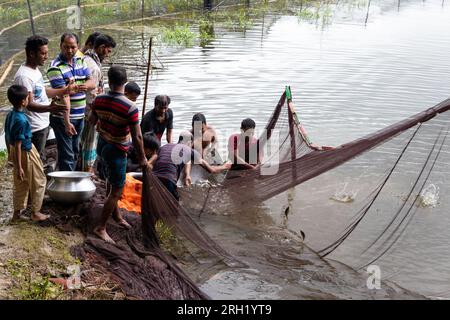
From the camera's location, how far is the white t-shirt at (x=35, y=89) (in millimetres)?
4469

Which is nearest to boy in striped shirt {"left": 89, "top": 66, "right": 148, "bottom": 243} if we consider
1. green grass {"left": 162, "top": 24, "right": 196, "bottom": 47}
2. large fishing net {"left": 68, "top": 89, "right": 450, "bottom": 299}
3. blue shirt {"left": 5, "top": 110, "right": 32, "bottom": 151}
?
large fishing net {"left": 68, "top": 89, "right": 450, "bottom": 299}

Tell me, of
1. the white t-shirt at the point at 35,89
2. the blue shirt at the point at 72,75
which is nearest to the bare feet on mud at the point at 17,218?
Answer: the white t-shirt at the point at 35,89

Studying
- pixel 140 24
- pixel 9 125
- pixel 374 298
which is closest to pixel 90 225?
pixel 9 125

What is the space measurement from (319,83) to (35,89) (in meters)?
7.64

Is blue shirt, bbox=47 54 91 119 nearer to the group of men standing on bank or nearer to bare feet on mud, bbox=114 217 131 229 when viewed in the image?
the group of men standing on bank

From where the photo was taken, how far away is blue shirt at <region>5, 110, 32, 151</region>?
419 centimetres

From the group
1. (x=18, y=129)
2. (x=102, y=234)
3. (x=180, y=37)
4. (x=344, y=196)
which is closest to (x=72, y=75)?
(x=18, y=129)

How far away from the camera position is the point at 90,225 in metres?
4.60

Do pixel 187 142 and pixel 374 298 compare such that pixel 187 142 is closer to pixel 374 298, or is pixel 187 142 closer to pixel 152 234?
pixel 152 234

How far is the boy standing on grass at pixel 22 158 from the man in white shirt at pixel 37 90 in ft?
0.53

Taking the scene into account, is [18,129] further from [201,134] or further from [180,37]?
[180,37]

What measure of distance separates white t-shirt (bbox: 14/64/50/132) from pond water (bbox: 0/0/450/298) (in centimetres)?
193

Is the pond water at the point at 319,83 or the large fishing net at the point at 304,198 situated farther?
the pond water at the point at 319,83

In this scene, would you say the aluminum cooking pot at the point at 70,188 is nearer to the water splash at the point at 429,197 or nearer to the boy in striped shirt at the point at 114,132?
the boy in striped shirt at the point at 114,132
